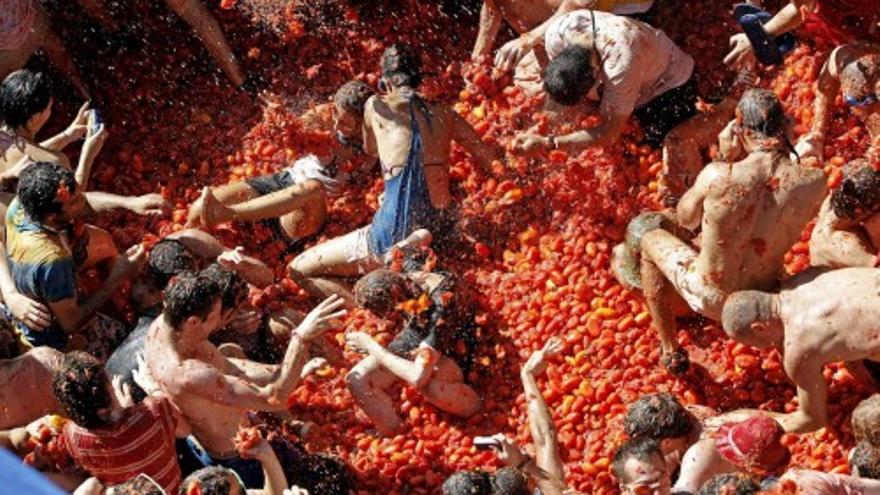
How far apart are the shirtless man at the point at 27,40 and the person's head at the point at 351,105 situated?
2110 mm

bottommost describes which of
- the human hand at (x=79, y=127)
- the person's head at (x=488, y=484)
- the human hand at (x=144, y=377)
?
the person's head at (x=488, y=484)

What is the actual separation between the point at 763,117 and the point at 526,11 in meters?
2.62

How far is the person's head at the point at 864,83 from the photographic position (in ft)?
34.2

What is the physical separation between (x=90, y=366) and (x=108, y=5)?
4421mm

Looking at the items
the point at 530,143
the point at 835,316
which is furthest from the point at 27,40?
the point at 835,316

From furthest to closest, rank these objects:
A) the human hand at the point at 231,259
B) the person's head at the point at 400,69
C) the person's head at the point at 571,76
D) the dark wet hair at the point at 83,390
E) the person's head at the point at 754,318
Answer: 1. the person's head at the point at 400,69
2. the human hand at the point at 231,259
3. the person's head at the point at 571,76
4. the person's head at the point at 754,318
5. the dark wet hair at the point at 83,390

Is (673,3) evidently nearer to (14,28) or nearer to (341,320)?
(341,320)

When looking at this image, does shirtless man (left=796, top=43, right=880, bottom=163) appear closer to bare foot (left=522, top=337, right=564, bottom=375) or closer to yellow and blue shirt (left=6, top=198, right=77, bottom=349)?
bare foot (left=522, top=337, right=564, bottom=375)

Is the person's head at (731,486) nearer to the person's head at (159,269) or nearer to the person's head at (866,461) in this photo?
the person's head at (866,461)

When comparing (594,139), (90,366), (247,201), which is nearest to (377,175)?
(247,201)

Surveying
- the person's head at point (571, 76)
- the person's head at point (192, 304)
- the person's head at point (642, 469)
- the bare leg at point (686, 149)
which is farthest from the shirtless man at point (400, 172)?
the person's head at point (642, 469)

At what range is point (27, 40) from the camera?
12430mm

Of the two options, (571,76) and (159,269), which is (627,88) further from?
(159,269)

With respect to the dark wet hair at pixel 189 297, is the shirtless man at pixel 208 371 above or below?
below
